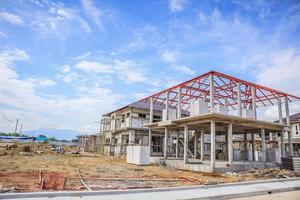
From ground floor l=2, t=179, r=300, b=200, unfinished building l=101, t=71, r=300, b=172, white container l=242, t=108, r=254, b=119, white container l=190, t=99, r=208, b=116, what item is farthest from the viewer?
white container l=242, t=108, r=254, b=119

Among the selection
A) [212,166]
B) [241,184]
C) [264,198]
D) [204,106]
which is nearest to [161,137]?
[204,106]

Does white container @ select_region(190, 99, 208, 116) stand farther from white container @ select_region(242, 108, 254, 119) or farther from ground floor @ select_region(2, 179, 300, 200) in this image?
ground floor @ select_region(2, 179, 300, 200)

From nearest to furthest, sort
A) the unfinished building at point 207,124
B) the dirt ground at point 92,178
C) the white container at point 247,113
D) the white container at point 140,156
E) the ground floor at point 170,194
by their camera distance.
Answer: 1. the ground floor at point 170,194
2. the dirt ground at point 92,178
3. the unfinished building at point 207,124
4. the white container at point 247,113
5. the white container at point 140,156

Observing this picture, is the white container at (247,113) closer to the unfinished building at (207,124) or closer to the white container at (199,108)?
the unfinished building at (207,124)

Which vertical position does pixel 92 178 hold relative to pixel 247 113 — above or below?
below

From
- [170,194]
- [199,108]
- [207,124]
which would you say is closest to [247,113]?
[207,124]

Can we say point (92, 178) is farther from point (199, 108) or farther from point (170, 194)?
point (199, 108)

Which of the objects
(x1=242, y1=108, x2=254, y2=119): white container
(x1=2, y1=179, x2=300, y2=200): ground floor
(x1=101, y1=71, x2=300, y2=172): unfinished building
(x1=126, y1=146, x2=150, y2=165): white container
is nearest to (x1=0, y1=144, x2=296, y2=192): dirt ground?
(x1=2, y1=179, x2=300, y2=200): ground floor

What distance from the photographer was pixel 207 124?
1983 centimetres

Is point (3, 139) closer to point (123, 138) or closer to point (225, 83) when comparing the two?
point (123, 138)

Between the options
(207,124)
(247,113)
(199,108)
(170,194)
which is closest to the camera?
(170,194)

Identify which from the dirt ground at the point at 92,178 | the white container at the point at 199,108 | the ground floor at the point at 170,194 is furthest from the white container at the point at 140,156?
the ground floor at the point at 170,194

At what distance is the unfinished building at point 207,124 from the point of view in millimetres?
17859

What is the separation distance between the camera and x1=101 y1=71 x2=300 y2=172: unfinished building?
1786cm
